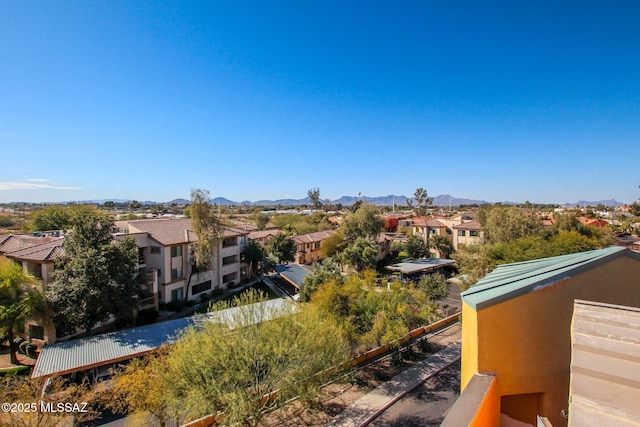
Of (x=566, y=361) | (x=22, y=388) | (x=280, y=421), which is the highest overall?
(x=566, y=361)

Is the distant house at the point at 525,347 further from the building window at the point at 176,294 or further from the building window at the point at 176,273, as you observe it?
the building window at the point at 176,294

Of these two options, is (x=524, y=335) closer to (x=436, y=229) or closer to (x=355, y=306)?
(x=355, y=306)

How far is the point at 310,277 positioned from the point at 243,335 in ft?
48.6

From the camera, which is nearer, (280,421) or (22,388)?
(22,388)

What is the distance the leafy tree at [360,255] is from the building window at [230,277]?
14.0 meters

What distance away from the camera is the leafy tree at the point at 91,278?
2144 cm

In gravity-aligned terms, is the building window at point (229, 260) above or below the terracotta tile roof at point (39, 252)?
below

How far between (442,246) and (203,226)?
37675 millimetres

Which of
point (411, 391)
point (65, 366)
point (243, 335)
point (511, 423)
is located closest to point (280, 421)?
point (243, 335)

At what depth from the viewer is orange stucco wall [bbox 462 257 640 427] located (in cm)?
463

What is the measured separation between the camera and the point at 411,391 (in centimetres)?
1789

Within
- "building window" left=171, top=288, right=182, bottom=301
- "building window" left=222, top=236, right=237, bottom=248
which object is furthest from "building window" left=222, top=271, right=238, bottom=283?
"building window" left=171, top=288, right=182, bottom=301

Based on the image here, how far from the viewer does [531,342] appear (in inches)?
189

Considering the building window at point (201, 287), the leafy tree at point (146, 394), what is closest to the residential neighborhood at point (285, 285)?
the building window at point (201, 287)
